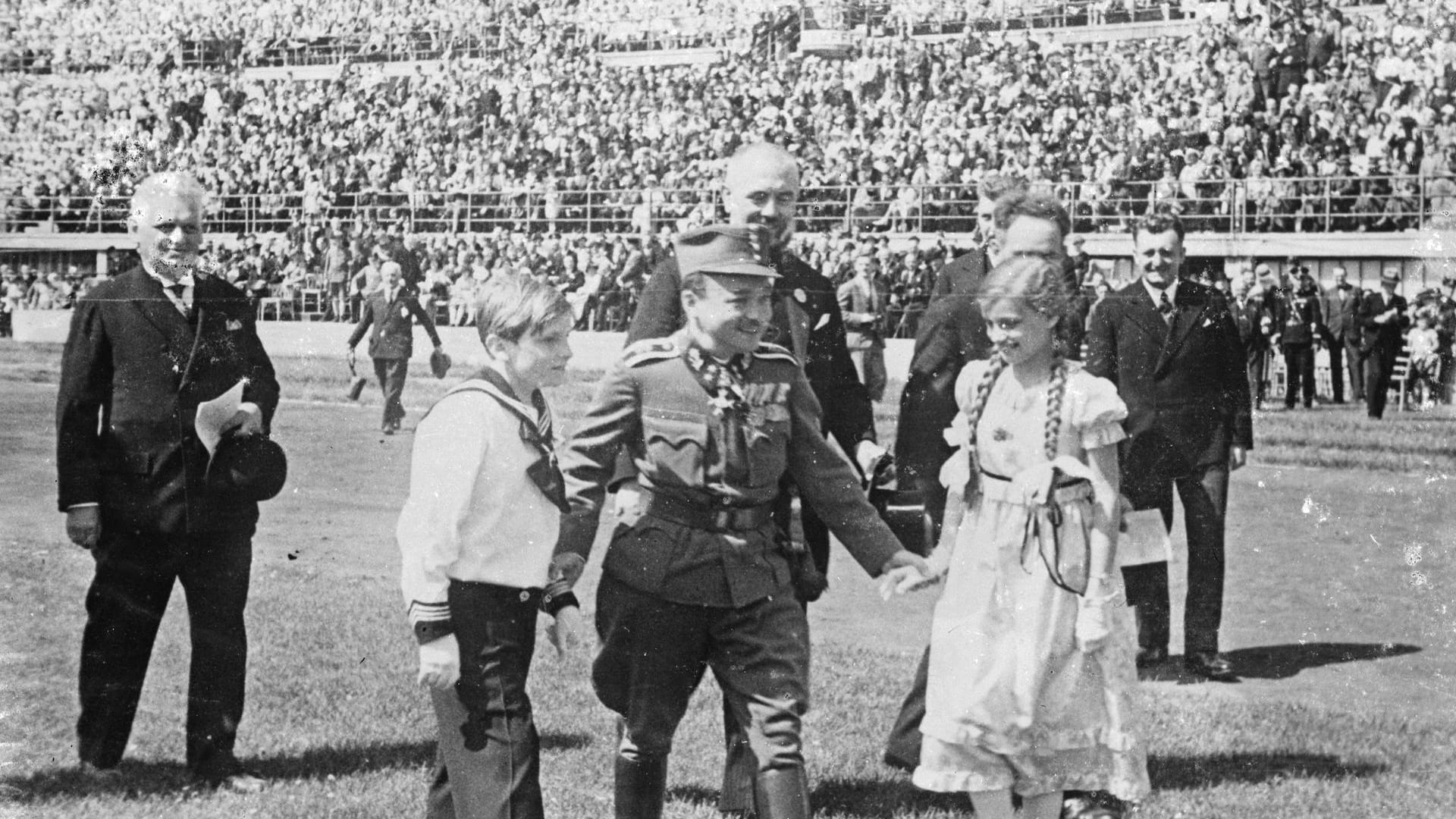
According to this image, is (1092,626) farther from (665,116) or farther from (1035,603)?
(665,116)

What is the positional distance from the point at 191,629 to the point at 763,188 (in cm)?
221

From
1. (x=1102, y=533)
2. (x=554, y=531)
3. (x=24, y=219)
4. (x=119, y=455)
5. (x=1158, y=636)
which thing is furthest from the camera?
(x=1158, y=636)

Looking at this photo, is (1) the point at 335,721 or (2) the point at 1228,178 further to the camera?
(2) the point at 1228,178

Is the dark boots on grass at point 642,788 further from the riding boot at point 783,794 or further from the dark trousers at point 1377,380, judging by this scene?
the dark trousers at point 1377,380

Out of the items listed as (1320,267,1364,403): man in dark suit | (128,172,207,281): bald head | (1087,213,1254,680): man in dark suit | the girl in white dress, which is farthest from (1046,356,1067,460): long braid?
(1320,267,1364,403): man in dark suit

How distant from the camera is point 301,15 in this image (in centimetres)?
761

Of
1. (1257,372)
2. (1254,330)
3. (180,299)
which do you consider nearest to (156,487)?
(180,299)

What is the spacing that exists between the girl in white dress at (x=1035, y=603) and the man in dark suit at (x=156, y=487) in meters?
2.16

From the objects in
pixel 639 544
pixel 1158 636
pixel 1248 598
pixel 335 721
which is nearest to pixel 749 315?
pixel 639 544

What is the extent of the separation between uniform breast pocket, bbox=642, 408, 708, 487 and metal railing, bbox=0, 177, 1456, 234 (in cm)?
419

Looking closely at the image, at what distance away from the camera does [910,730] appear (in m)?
4.77

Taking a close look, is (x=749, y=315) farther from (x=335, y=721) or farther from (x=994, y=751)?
(x=335, y=721)

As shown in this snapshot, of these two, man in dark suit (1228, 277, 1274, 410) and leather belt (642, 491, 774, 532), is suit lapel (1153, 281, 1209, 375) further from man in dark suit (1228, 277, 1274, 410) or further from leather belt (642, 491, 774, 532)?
man in dark suit (1228, 277, 1274, 410)

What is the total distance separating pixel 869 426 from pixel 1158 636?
7.83 ft
